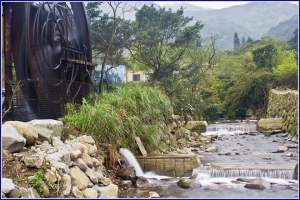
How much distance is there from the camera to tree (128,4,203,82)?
1404 cm

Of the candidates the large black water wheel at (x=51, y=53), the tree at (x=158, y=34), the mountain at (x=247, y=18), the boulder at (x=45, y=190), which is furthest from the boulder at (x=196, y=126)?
the mountain at (x=247, y=18)

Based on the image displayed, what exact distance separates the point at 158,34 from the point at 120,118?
711 cm

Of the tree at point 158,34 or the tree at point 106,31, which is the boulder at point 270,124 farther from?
the tree at point 106,31

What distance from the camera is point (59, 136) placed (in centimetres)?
633

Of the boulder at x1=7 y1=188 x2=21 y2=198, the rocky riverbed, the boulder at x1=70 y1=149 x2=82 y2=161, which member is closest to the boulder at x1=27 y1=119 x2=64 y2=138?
the rocky riverbed

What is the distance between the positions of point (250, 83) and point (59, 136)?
18067 millimetres

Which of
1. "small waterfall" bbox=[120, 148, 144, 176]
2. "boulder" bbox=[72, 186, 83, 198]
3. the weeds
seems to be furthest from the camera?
"small waterfall" bbox=[120, 148, 144, 176]

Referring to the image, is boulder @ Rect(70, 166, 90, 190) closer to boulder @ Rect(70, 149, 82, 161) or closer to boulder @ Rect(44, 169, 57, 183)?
boulder @ Rect(70, 149, 82, 161)

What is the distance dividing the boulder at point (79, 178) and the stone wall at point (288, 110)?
9.07m

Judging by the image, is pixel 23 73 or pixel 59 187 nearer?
pixel 59 187

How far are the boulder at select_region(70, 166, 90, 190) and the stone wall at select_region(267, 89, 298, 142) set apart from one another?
29.8ft

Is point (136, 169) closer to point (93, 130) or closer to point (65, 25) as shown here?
point (93, 130)

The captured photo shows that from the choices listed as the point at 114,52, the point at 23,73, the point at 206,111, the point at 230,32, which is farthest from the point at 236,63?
the point at 230,32

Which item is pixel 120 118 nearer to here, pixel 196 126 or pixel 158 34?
pixel 158 34
